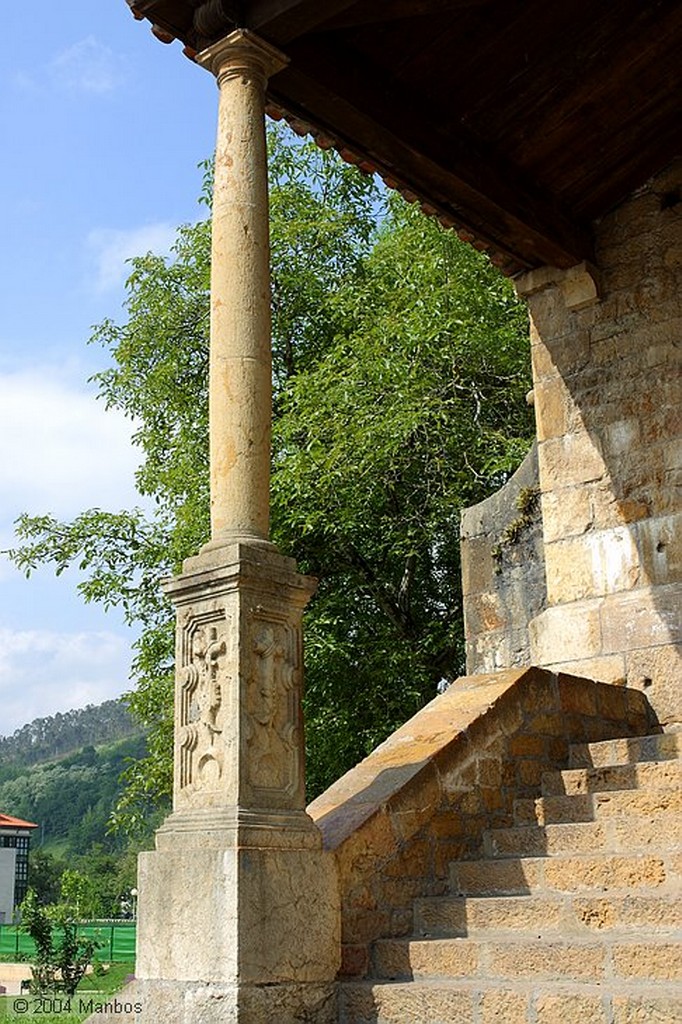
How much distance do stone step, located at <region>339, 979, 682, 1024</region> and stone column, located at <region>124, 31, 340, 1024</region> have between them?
8.3 inches

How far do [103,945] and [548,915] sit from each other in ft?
50.7

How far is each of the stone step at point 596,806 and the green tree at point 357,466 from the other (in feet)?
27.5

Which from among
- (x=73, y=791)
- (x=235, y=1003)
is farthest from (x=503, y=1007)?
(x=73, y=791)

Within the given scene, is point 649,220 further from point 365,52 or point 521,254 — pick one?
point 365,52

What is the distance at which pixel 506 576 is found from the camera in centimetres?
954

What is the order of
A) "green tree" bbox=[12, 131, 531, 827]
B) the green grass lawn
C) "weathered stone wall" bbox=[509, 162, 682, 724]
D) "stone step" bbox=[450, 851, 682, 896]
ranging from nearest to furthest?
"stone step" bbox=[450, 851, 682, 896]
"weathered stone wall" bbox=[509, 162, 682, 724]
the green grass lawn
"green tree" bbox=[12, 131, 531, 827]

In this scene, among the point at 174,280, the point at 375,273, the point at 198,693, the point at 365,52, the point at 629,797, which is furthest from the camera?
the point at 174,280

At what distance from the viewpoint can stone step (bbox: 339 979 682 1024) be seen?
150 inches

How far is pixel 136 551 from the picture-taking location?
1823 centimetres

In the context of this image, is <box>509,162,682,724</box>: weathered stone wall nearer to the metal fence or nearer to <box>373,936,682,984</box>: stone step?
<box>373,936,682,984</box>: stone step

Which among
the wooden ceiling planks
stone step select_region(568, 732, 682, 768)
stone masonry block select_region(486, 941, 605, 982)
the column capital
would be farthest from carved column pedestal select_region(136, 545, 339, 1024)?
the wooden ceiling planks

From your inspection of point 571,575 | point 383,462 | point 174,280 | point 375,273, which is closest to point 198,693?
point 571,575

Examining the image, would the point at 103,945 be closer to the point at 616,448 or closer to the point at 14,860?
the point at 616,448

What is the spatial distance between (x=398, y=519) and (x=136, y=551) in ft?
15.6
